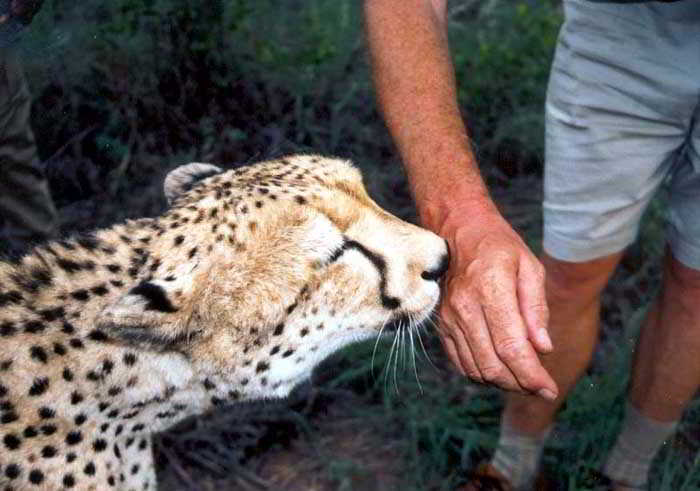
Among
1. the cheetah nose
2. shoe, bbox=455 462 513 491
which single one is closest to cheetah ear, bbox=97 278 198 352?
the cheetah nose

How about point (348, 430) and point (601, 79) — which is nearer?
point (601, 79)

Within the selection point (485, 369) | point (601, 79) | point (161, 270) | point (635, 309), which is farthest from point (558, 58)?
point (635, 309)

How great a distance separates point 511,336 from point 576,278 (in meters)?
0.63

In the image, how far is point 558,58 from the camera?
166 cm

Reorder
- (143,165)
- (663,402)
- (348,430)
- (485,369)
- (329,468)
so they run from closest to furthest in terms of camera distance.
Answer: (485,369) < (663,402) < (329,468) < (348,430) < (143,165)

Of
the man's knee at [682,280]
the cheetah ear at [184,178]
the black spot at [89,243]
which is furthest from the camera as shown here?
the man's knee at [682,280]

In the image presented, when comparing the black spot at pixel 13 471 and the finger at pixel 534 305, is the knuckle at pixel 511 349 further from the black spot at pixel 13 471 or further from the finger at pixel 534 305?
the black spot at pixel 13 471

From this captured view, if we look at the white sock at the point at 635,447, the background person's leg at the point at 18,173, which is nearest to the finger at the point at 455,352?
the white sock at the point at 635,447

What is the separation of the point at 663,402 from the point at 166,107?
168 cm

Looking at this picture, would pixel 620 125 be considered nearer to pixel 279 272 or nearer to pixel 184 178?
pixel 279 272

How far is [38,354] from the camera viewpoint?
1.29 meters

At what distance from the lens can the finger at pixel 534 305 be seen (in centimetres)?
119

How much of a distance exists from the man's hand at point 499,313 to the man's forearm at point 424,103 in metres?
0.13

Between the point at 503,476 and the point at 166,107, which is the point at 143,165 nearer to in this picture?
the point at 166,107
